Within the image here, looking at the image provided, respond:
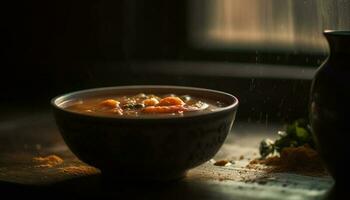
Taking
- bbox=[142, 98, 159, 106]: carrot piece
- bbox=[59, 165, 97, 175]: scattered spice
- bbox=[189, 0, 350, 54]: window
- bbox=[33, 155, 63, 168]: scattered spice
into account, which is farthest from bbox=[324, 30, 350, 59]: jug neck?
bbox=[189, 0, 350, 54]: window

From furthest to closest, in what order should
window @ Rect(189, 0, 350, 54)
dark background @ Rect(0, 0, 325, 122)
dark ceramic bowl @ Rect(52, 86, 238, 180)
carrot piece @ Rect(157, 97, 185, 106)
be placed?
dark background @ Rect(0, 0, 325, 122) < window @ Rect(189, 0, 350, 54) < carrot piece @ Rect(157, 97, 185, 106) < dark ceramic bowl @ Rect(52, 86, 238, 180)

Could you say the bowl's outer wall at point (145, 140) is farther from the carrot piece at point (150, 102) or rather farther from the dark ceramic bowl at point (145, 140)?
the carrot piece at point (150, 102)

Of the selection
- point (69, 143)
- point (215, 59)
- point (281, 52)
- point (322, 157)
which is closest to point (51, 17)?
point (215, 59)

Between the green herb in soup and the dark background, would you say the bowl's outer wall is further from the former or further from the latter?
the dark background

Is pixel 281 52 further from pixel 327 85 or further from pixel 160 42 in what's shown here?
pixel 327 85

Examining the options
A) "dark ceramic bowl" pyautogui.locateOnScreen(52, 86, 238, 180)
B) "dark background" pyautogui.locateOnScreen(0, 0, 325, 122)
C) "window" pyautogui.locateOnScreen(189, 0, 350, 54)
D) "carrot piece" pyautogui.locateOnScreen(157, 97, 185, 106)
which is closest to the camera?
"dark ceramic bowl" pyautogui.locateOnScreen(52, 86, 238, 180)

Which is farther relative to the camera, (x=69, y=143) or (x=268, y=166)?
(x=268, y=166)
